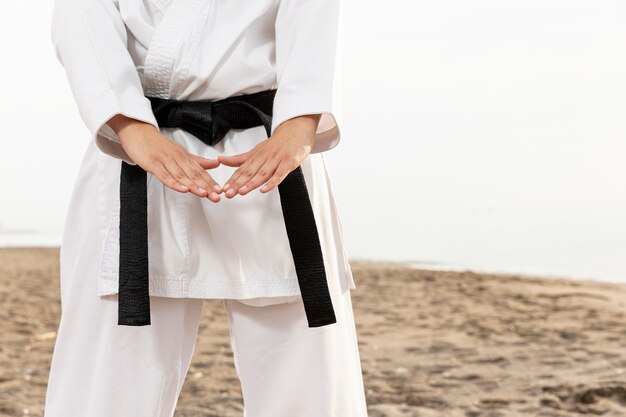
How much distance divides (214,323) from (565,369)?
220cm

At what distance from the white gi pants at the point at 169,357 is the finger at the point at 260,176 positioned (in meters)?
0.25

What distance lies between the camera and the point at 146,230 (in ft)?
4.10

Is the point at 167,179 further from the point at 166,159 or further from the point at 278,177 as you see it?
the point at 278,177

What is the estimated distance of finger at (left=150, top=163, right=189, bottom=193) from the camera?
1157 mm

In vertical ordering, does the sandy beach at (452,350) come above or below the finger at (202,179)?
below

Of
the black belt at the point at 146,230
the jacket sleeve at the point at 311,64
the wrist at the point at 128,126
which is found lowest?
the black belt at the point at 146,230

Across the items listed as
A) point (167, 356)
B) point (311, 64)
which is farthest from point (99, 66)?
point (167, 356)

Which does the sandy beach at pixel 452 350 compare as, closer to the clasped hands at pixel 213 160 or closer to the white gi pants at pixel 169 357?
the white gi pants at pixel 169 357

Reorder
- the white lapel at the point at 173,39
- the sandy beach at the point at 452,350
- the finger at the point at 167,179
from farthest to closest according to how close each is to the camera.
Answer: the sandy beach at the point at 452,350
the white lapel at the point at 173,39
the finger at the point at 167,179

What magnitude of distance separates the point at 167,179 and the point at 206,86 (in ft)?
0.71

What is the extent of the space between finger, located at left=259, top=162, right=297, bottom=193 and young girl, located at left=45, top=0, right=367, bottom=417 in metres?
0.02

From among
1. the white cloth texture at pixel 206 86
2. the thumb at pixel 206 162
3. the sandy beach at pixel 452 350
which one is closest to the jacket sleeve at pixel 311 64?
the white cloth texture at pixel 206 86

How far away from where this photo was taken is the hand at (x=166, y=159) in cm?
116

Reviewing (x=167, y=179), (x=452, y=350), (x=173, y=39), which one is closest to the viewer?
(x=167, y=179)
